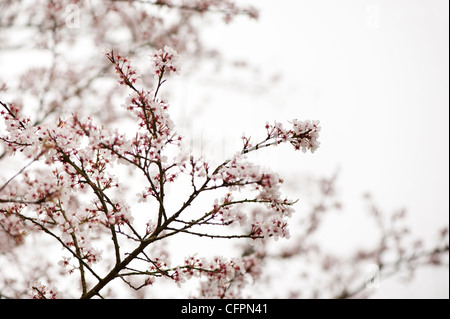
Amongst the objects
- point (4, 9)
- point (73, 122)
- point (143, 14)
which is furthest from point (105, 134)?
point (4, 9)

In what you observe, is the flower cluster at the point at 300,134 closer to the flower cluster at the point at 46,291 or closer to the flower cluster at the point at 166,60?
the flower cluster at the point at 166,60

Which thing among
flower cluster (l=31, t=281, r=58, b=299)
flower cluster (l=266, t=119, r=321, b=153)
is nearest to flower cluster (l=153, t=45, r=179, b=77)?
flower cluster (l=266, t=119, r=321, b=153)

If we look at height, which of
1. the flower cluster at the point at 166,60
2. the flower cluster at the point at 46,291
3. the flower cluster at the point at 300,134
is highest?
the flower cluster at the point at 166,60

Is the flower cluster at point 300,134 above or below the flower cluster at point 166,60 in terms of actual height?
below

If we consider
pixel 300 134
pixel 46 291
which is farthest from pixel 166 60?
pixel 46 291

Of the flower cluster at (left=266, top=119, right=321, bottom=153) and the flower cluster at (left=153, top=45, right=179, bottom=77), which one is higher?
the flower cluster at (left=153, top=45, right=179, bottom=77)

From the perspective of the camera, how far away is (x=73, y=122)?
1840 millimetres

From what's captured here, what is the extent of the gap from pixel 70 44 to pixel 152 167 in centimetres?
557

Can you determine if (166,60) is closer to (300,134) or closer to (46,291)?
(300,134)

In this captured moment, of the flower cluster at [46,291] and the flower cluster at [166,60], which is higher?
the flower cluster at [166,60]

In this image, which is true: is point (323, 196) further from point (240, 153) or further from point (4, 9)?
point (4, 9)

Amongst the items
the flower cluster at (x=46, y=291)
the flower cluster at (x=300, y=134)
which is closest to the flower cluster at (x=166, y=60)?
the flower cluster at (x=300, y=134)

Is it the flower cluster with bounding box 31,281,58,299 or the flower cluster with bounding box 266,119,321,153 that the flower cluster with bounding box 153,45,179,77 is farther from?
the flower cluster with bounding box 31,281,58,299

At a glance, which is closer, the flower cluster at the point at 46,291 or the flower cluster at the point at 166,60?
the flower cluster at the point at 166,60
